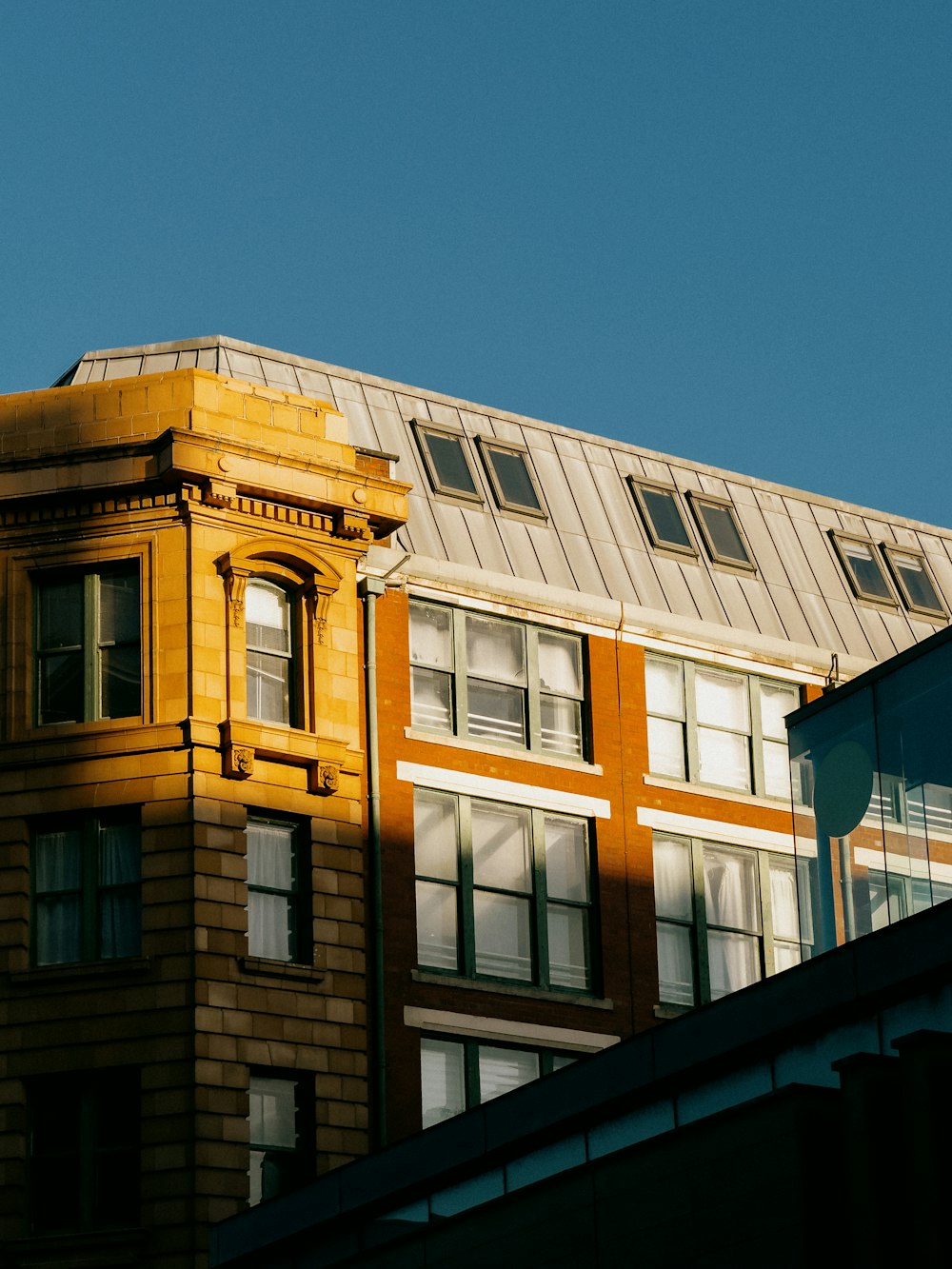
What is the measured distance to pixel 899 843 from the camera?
77.2 feet

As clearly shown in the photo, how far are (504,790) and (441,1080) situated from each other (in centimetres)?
488

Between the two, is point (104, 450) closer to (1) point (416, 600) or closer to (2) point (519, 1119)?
(1) point (416, 600)

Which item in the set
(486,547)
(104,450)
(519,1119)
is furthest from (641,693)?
(519,1119)

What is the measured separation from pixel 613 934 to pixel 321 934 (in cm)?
596

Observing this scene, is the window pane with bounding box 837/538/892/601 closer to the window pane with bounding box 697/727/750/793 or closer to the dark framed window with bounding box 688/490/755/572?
the dark framed window with bounding box 688/490/755/572

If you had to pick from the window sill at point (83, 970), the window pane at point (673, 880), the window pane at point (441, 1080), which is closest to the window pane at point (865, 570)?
the window pane at point (673, 880)

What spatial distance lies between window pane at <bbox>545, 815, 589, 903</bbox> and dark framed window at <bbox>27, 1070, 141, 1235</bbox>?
27.8 ft

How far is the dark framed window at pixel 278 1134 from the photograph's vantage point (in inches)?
1331

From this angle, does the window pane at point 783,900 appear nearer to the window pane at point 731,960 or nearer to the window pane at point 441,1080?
the window pane at point 731,960

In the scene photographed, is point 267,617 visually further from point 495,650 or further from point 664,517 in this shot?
point 664,517

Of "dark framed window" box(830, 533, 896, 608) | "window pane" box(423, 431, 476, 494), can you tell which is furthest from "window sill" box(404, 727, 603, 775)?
"dark framed window" box(830, 533, 896, 608)

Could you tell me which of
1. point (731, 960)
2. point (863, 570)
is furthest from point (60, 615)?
point (863, 570)

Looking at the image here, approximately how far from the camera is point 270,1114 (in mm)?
34219

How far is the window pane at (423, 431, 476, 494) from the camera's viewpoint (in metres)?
41.9
